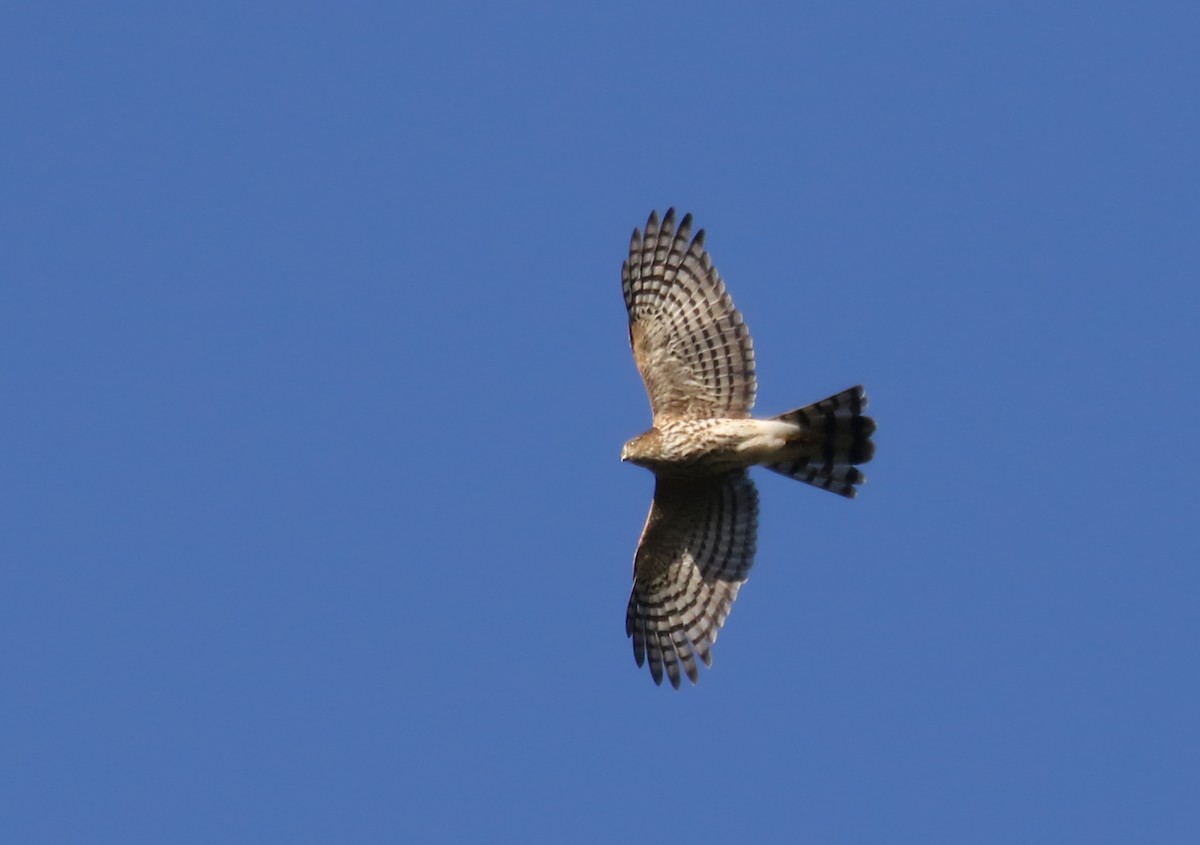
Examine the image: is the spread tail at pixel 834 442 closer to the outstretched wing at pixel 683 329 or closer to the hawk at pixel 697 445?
the hawk at pixel 697 445

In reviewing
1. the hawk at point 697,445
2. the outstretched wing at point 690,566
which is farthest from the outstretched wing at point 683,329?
the outstretched wing at point 690,566

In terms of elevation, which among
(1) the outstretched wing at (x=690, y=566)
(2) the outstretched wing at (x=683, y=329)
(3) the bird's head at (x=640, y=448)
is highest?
(2) the outstretched wing at (x=683, y=329)

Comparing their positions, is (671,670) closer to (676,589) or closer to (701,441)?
(676,589)

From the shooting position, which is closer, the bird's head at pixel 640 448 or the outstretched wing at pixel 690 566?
the bird's head at pixel 640 448

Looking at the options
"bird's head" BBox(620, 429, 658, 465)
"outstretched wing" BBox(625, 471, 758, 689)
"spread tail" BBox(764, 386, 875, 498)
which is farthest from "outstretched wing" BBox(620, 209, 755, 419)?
"outstretched wing" BBox(625, 471, 758, 689)

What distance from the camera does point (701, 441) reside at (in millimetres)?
14703

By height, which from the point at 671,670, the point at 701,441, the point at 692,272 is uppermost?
the point at 692,272

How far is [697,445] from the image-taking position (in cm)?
1470

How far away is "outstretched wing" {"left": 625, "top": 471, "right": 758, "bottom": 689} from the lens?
15352mm

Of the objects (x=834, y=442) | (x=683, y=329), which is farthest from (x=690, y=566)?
(x=683, y=329)

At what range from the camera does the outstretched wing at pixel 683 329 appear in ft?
49.4

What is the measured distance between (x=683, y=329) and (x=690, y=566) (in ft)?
6.20

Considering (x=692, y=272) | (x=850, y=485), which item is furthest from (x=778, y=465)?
(x=692, y=272)

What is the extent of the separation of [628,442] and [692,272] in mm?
1525
